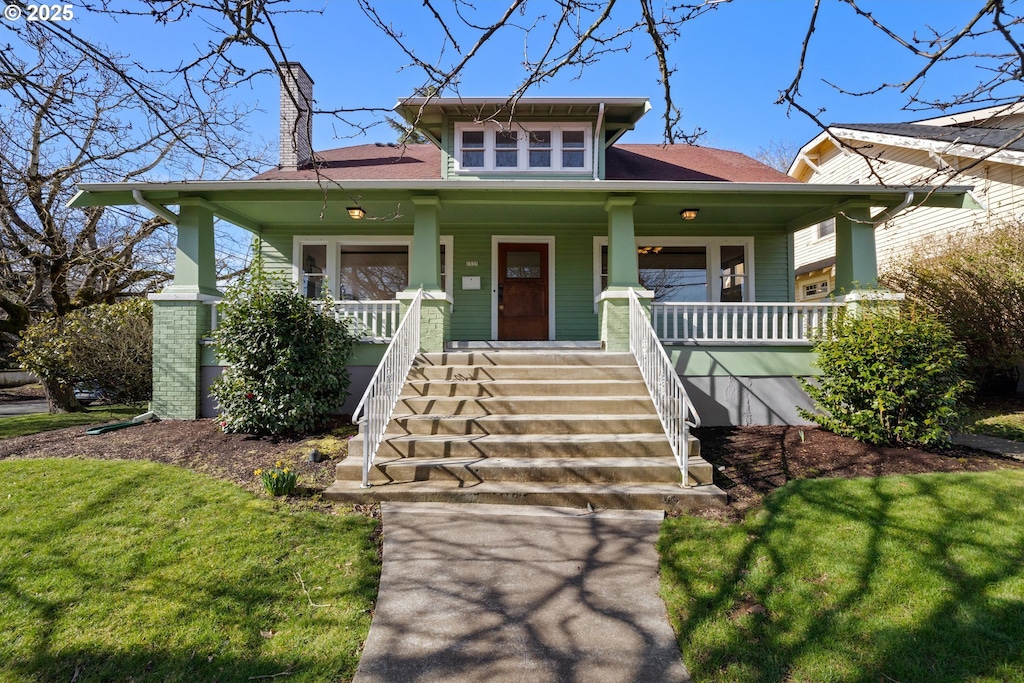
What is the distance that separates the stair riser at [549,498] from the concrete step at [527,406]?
1383mm

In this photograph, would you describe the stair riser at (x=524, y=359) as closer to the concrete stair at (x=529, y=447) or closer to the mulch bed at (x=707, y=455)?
the concrete stair at (x=529, y=447)

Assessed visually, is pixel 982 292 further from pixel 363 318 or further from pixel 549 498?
pixel 363 318

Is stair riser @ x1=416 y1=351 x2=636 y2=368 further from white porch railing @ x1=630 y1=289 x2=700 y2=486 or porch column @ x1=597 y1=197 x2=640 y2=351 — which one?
porch column @ x1=597 y1=197 x2=640 y2=351

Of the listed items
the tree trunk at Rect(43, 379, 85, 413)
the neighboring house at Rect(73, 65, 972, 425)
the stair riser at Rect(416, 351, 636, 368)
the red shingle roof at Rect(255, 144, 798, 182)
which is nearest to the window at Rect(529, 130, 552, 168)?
the neighboring house at Rect(73, 65, 972, 425)

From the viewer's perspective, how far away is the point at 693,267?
33.9 feet

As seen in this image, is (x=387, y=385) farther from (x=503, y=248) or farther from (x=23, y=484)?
(x=503, y=248)

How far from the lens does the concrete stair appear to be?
4.56 m

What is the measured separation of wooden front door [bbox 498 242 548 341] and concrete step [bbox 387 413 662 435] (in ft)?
14.7

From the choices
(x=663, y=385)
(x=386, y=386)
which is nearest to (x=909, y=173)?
(x=663, y=385)

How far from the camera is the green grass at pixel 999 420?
691cm

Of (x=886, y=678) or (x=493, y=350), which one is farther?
(x=493, y=350)

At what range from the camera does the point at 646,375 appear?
634cm

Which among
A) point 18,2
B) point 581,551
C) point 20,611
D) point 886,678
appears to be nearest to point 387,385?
point 581,551

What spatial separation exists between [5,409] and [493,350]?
39.1ft
